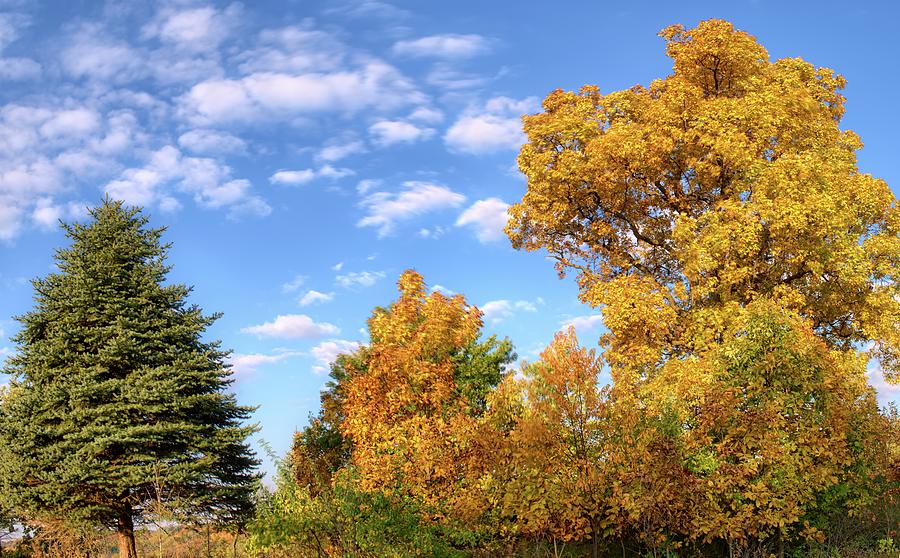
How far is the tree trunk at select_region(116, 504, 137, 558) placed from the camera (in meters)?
23.0

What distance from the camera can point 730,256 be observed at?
19.7 metres

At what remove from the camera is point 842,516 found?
18.2 meters

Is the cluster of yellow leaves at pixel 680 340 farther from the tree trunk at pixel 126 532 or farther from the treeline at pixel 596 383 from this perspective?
the tree trunk at pixel 126 532

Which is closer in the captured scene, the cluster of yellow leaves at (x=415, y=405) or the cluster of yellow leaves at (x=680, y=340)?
the cluster of yellow leaves at (x=680, y=340)

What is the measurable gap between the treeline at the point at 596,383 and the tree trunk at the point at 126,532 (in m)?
0.10

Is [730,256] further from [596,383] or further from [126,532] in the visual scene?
[126,532]

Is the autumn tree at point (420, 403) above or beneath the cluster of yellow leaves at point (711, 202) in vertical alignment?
beneath

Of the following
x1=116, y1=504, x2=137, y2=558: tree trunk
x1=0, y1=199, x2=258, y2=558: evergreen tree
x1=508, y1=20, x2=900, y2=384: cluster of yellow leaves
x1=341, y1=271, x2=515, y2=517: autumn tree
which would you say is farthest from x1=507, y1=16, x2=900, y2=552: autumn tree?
x1=116, y1=504, x2=137, y2=558: tree trunk

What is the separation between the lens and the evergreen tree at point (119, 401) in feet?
72.0

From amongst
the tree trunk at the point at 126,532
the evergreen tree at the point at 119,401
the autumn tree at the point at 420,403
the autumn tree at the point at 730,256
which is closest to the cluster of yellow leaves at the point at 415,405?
the autumn tree at the point at 420,403

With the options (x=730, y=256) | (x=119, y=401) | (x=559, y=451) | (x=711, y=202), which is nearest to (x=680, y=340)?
(x=730, y=256)

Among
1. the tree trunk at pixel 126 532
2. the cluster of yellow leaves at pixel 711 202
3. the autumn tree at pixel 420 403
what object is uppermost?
the cluster of yellow leaves at pixel 711 202

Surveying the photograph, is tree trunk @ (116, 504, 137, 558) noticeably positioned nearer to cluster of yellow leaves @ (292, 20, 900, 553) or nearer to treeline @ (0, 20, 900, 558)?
treeline @ (0, 20, 900, 558)

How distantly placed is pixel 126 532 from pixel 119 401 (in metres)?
4.29
